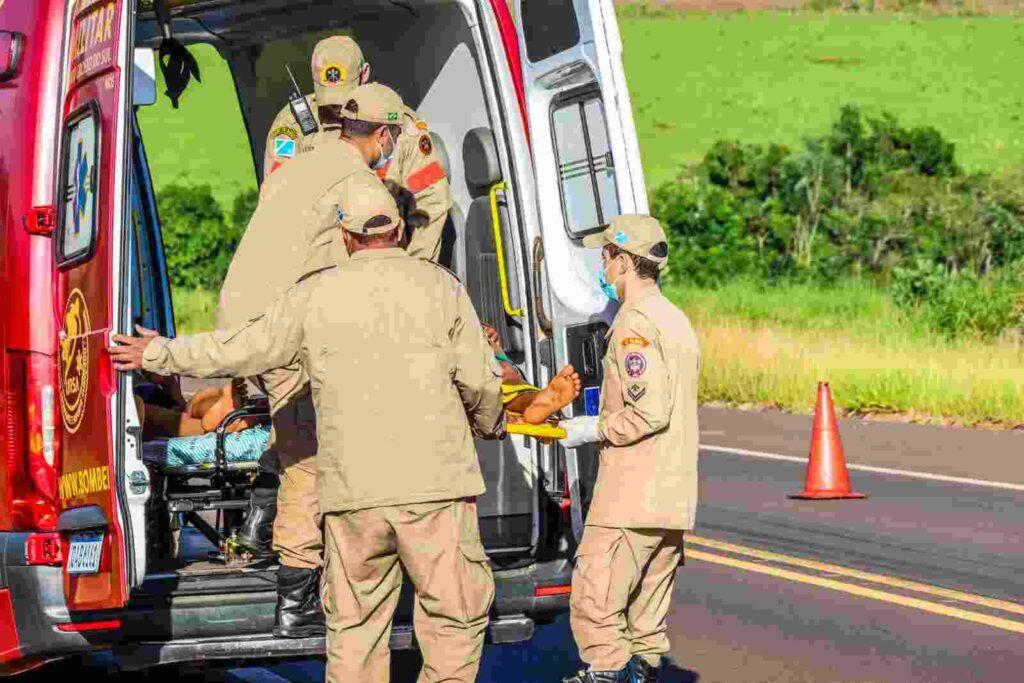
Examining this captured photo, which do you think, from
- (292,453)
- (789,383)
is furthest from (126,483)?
(789,383)

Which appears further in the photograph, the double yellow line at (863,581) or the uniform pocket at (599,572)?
the double yellow line at (863,581)

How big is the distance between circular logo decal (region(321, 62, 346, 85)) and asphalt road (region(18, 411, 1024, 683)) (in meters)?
2.09

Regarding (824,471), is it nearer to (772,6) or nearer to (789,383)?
(789,383)

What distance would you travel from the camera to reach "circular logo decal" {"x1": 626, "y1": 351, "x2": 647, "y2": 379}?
704 centimetres

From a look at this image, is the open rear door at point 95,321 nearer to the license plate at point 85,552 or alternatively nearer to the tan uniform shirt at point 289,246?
the license plate at point 85,552

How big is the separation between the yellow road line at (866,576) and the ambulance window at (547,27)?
3617 millimetres

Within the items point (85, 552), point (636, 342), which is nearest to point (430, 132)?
point (636, 342)

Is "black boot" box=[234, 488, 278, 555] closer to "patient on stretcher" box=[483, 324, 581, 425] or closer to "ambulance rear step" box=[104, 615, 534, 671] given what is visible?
"ambulance rear step" box=[104, 615, 534, 671]

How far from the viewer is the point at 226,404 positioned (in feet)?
27.6

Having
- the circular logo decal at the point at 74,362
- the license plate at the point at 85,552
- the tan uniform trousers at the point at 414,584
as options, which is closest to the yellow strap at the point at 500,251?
the tan uniform trousers at the point at 414,584

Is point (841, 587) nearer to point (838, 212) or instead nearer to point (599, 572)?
point (599, 572)

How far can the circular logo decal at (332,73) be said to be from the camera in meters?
7.57

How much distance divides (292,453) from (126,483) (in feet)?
2.51

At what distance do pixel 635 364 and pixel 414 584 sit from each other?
1.22 meters
